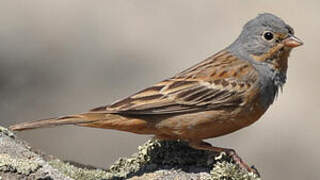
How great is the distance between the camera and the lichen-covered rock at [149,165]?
28.6 ft

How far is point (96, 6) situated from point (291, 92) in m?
5.01

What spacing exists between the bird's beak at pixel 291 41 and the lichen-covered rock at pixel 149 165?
147 centimetres

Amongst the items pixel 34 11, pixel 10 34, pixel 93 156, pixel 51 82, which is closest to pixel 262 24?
pixel 93 156

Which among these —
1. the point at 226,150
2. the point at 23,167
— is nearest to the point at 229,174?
the point at 226,150

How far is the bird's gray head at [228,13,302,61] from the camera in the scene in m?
10.4

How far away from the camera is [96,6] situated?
69.2 feet

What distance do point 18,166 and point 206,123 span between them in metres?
2.12

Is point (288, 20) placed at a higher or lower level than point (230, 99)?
higher

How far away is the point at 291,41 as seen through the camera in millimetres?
10305

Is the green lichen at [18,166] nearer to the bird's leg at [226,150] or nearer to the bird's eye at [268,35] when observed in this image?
the bird's leg at [226,150]

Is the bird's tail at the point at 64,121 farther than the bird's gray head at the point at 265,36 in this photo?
No

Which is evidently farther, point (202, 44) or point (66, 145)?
point (202, 44)

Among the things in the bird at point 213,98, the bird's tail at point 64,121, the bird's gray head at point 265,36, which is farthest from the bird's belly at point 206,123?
the bird's gray head at point 265,36

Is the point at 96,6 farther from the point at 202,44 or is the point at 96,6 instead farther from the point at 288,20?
the point at 288,20
